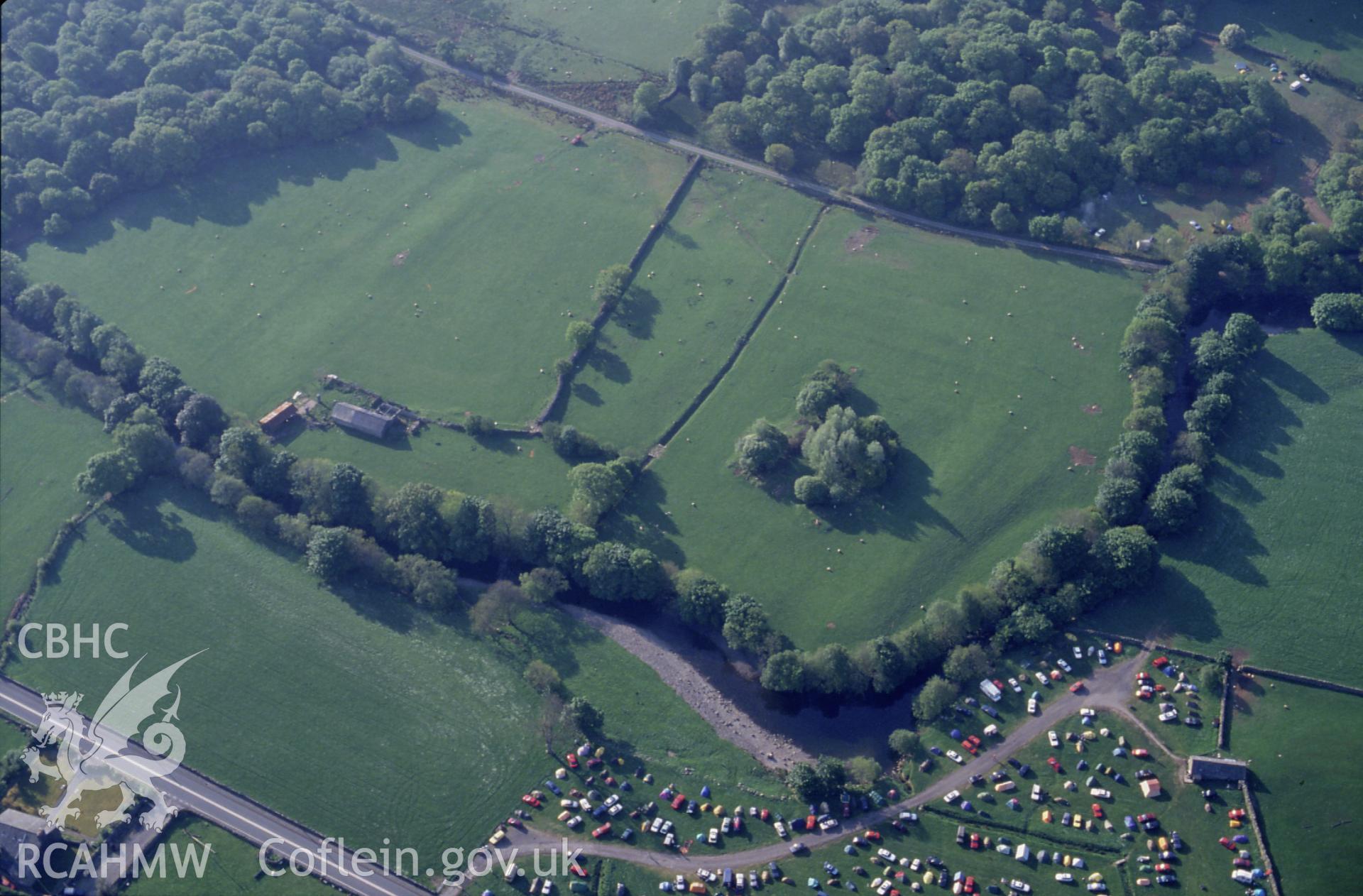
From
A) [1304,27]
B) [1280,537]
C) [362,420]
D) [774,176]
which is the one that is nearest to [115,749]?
[362,420]

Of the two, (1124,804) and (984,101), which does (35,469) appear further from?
(984,101)

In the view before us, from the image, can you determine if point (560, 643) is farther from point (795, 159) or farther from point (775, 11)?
point (775, 11)

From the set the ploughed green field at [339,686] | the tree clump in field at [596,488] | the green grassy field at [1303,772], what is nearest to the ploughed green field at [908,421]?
the tree clump in field at [596,488]

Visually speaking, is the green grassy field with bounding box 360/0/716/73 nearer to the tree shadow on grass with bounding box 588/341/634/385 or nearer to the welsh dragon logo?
the tree shadow on grass with bounding box 588/341/634/385

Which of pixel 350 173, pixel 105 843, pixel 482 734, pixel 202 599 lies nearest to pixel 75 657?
pixel 202 599

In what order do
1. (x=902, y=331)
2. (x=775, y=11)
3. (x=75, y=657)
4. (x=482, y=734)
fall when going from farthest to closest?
(x=775, y=11), (x=902, y=331), (x=75, y=657), (x=482, y=734)

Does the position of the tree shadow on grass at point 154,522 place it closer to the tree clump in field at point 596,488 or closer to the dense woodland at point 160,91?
the tree clump in field at point 596,488
